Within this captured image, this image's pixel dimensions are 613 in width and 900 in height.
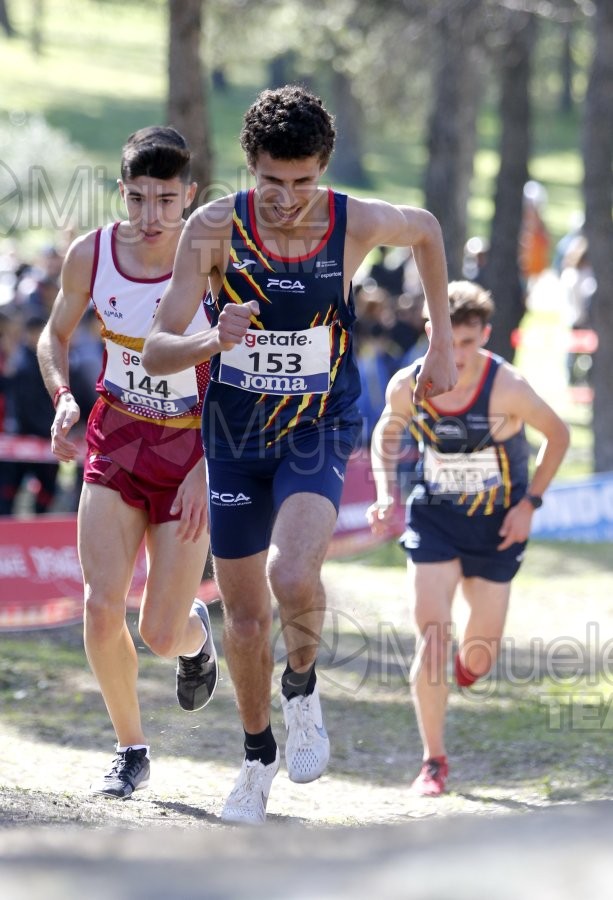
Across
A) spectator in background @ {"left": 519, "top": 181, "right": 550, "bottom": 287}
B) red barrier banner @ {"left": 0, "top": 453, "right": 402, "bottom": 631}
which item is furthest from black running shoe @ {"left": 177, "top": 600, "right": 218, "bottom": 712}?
spectator in background @ {"left": 519, "top": 181, "right": 550, "bottom": 287}

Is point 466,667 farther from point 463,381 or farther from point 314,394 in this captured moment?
point 314,394

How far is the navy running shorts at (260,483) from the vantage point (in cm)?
438

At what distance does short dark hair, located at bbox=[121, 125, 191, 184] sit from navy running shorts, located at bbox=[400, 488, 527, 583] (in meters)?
1.92

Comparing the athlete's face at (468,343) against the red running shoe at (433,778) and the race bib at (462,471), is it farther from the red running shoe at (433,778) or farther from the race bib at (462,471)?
the red running shoe at (433,778)

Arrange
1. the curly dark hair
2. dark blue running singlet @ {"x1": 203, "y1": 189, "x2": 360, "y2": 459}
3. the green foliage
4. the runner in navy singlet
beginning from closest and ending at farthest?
the curly dark hair
dark blue running singlet @ {"x1": 203, "y1": 189, "x2": 360, "y2": 459}
the runner in navy singlet
the green foliage

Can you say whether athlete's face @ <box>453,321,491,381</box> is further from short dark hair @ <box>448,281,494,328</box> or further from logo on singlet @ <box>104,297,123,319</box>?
logo on singlet @ <box>104,297,123,319</box>

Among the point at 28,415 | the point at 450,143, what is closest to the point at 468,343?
the point at 28,415

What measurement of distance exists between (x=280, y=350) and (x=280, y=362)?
0.13ft

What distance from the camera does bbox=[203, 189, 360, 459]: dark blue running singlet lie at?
167 inches

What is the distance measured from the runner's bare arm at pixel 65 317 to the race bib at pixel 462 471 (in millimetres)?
1744

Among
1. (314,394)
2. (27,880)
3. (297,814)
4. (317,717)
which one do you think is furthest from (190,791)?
(27,880)

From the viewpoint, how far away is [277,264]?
4.23 m

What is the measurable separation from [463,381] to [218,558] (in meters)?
1.81

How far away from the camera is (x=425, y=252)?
4.64 metres
